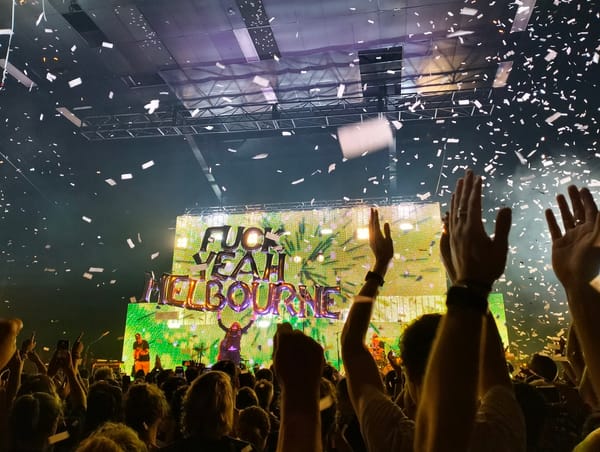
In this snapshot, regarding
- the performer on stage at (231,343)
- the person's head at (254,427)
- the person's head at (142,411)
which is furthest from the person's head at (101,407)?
the performer on stage at (231,343)

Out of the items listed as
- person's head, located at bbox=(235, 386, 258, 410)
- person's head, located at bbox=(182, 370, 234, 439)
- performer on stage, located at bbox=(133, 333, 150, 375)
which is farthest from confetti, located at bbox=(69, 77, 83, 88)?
person's head, located at bbox=(182, 370, 234, 439)

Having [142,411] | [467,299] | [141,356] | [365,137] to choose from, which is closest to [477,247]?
[467,299]

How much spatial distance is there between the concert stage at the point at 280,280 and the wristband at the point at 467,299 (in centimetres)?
1179

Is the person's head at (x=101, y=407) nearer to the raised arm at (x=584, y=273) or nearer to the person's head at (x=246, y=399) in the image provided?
the person's head at (x=246, y=399)

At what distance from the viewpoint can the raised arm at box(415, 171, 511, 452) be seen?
73cm

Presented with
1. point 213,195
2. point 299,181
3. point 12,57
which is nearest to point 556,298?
point 299,181

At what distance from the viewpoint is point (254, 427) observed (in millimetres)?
2248

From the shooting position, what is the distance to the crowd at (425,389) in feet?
2.50

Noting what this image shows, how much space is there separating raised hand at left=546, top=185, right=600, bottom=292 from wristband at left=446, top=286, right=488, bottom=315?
520 mm

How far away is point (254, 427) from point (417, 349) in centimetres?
137

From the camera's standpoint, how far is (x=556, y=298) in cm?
1383

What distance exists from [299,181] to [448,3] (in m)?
8.49

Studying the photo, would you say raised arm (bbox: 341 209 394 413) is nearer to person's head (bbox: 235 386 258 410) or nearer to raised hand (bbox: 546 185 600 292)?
raised hand (bbox: 546 185 600 292)

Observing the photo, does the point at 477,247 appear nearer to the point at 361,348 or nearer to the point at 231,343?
the point at 361,348
